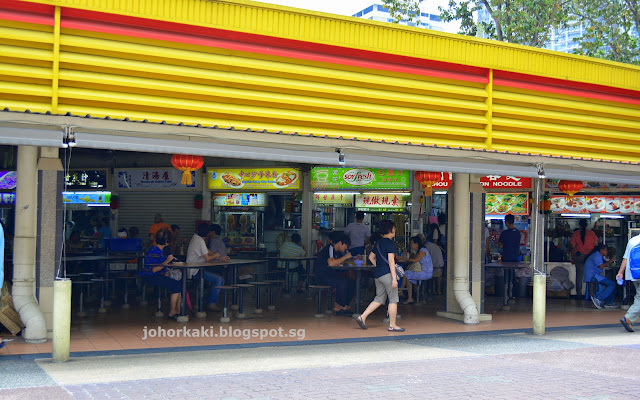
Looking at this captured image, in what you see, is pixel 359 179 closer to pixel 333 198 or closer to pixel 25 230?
pixel 333 198

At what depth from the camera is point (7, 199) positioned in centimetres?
1791

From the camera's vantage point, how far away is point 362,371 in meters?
7.85

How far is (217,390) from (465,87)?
6346 mm

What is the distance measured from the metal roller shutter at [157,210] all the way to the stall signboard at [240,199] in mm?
626

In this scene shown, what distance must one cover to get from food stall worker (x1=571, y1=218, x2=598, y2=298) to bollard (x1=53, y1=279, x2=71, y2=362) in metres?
11.4

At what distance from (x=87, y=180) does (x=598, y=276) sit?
A: 13.1 metres

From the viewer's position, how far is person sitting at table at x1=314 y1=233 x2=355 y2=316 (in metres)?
12.4

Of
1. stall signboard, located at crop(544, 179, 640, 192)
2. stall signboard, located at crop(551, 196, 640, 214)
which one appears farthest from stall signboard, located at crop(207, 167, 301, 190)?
stall signboard, located at crop(551, 196, 640, 214)

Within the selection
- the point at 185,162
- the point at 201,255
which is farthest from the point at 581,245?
the point at 185,162

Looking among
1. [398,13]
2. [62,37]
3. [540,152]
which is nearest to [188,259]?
[62,37]

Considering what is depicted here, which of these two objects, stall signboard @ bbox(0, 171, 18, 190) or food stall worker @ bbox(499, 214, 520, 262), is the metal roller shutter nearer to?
stall signboard @ bbox(0, 171, 18, 190)

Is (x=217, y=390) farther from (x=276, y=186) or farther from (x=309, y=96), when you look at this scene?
(x=276, y=186)

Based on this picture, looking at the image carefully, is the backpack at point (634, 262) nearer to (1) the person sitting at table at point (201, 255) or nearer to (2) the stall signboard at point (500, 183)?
(2) the stall signboard at point (500, 183)

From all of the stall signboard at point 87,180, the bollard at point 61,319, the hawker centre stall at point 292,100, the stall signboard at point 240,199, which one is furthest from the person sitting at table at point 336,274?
the stall signboard at point 87,180
